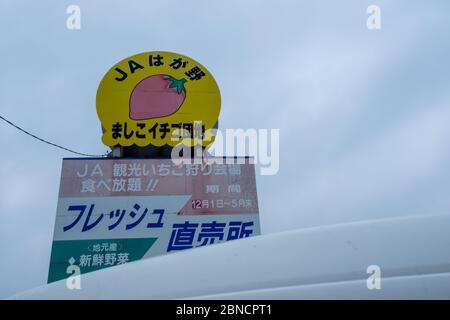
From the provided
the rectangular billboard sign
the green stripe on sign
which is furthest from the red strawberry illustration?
the green stripe on sign

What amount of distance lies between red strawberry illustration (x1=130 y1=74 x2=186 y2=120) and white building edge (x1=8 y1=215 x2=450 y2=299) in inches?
291

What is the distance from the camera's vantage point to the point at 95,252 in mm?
8281

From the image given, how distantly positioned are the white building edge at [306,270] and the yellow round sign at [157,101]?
7147 millimetres

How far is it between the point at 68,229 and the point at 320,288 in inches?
295

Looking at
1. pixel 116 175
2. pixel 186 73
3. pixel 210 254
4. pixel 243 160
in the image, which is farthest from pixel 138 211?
pixel 210 254

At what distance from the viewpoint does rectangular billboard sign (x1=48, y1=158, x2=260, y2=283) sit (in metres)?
8.32

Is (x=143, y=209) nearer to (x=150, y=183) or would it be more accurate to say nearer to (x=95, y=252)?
(x=150, y=183)

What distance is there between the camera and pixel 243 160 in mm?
9414

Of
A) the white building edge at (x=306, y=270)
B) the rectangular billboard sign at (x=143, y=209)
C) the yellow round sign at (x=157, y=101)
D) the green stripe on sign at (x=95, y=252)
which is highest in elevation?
the yellow round sign at (x=157, y=101)

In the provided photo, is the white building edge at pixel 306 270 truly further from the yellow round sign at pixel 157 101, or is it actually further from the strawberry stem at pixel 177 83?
the strawberry stem at pixel 177 83

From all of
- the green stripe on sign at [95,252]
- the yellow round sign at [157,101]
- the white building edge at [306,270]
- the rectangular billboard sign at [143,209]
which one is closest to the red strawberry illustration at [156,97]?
the yellow round sign at [157,101]

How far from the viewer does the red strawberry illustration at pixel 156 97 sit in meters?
9.42

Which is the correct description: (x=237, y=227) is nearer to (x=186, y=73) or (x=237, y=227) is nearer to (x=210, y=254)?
(x=186, y=73)

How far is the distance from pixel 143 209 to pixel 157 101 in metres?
2.40
